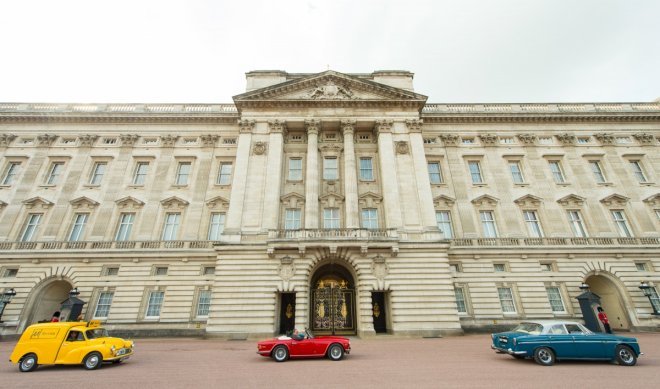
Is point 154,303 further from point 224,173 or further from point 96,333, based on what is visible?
point 96,333

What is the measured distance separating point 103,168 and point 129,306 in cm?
1379

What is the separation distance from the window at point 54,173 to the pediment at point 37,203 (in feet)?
6.22

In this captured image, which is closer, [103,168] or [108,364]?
[108,364]

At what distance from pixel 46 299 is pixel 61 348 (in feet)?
59.1

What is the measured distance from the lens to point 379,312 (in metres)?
22.5

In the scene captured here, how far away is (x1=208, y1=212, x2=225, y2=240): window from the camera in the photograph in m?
25.4

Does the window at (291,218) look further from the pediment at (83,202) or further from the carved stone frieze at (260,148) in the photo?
the pediment at (83,202)

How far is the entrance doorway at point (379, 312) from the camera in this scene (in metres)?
22.3

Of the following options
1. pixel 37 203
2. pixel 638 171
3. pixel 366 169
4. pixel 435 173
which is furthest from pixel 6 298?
pixel 638 171

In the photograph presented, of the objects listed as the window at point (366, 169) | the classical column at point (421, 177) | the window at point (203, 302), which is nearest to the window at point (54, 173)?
the window at point (203, 302)

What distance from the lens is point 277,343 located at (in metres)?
12.0

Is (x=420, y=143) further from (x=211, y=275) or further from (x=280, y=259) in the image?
(x=211, y=275)

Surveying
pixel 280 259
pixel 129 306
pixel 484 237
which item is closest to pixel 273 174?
pixel 280 259

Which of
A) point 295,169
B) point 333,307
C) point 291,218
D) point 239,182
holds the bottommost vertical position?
point 333,307
